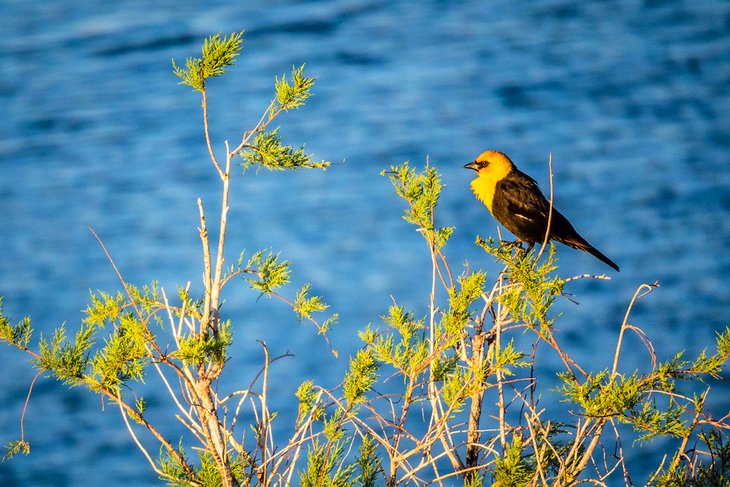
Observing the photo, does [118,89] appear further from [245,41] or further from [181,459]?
[181,459]

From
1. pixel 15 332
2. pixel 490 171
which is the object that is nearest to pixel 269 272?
pixel 15 332

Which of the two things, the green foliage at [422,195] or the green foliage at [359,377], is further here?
the green foliage at [422,195]

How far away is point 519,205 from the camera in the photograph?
3303 millimetres

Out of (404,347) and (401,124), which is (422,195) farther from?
(401,124)

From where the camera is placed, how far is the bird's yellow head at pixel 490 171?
348cm

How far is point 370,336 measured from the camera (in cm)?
203

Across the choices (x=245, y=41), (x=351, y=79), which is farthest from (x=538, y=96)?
(x=245, y=41)

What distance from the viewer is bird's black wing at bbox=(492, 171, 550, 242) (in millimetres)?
3252

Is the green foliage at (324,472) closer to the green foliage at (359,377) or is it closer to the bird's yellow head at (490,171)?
the green foliage at (359,377)

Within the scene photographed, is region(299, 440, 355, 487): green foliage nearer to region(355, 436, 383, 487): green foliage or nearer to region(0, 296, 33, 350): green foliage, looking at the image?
region(355, 436, 383, 487): green foliage

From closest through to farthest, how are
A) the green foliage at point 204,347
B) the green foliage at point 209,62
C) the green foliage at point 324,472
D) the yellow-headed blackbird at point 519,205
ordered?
the green foliage at point 204,347 < the green foliage at point 209,62 < the green foliage at point 324,472 < the yellow-headed blackbird at point 519,205

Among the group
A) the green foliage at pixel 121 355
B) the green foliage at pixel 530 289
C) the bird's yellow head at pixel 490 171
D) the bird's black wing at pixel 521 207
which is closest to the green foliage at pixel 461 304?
the green foliage at pixel 530 289

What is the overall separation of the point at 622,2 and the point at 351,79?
138 inches

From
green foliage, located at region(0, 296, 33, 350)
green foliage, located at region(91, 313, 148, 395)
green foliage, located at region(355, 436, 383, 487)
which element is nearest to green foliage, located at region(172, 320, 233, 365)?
green foliage, located at region(91, 313, 148, 395)
